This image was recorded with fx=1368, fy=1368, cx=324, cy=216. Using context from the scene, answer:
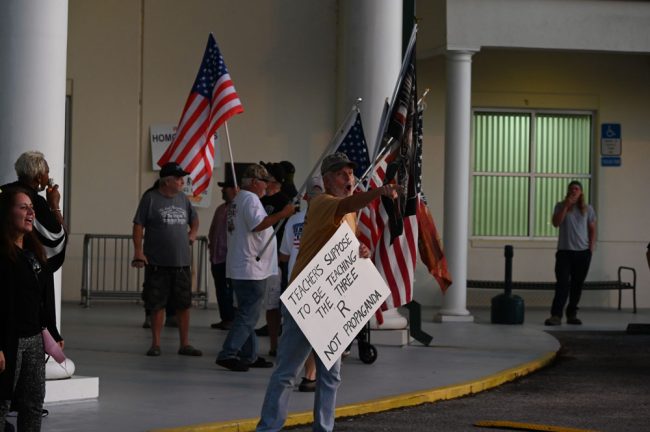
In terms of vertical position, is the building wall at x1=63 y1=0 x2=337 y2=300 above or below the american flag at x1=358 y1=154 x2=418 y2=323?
above

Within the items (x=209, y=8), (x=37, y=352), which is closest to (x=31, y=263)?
(x=37, y=352)

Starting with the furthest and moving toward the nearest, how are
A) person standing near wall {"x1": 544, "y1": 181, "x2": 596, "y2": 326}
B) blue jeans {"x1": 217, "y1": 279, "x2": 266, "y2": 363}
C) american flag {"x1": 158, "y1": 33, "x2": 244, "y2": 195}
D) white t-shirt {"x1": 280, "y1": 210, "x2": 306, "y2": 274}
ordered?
person standing near wall {"x1": 544, "y1": 181, "x2": 596, "y2": 326}
american flag {"x1": 158, "y1": 33, "x2": 244, "y2": 195}
white t-shirt {"x1": 280, "y1": 210, "x2": 306, "y2": 274}
blue jeans {"x1": 217, "y1": 279, "x2": 266, "y2": 363}

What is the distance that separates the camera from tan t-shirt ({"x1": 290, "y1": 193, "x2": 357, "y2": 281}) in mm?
8938

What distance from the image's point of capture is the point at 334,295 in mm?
9016

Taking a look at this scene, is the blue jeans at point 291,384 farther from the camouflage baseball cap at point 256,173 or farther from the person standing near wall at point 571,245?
the person standing near wall at point 571,245

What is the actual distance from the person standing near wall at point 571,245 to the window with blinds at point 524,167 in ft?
11.6

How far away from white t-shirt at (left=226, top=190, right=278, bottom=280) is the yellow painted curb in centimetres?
202

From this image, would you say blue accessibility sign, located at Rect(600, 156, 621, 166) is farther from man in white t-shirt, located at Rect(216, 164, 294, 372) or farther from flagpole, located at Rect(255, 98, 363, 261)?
man in white t-shirt, located at Rect(216, 164, 294, 372)

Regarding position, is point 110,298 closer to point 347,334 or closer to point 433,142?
point 433,142

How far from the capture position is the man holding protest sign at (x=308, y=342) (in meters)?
8.86

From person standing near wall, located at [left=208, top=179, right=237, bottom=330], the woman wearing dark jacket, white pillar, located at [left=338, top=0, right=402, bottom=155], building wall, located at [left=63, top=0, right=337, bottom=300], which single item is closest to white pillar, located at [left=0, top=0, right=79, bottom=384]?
the woman wearing dark jacket

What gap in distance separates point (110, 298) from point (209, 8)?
4.86 metres

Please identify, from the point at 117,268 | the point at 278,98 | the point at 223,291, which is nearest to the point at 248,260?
the point at 223,291

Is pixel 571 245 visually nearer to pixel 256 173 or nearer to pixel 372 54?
pixel 372 54
